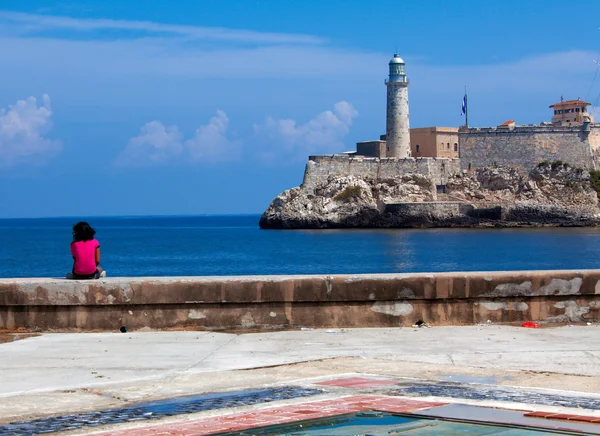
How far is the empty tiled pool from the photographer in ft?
13.6

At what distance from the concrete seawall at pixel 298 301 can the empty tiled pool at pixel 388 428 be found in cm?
349

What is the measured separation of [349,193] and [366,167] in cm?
283

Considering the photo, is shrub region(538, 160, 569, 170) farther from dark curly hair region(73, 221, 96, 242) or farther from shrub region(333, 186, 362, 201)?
dark curly hair region(73, 221, 96, 242)

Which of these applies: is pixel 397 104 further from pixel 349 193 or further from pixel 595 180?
pixel 595 180

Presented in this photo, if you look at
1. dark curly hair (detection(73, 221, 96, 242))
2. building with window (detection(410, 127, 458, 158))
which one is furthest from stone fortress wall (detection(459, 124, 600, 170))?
dark curly hair (detection(73, 221, 96, 242))

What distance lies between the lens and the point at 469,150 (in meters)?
88.6

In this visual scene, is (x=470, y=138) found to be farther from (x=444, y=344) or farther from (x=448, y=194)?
(x=444, y=344)

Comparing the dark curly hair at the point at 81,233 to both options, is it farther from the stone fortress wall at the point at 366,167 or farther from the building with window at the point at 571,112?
the building with window at the point at 571,112

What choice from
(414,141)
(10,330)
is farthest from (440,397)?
(414,141)

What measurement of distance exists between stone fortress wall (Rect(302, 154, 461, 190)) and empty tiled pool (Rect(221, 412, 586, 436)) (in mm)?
82139

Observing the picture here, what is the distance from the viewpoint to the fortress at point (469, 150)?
86.1 metres

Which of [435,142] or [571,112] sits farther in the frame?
[571,112]

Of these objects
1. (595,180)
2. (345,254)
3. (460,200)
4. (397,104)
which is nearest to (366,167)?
(397,104)

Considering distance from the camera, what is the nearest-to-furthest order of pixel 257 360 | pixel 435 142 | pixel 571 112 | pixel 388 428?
pixel 388 428
pixel 257 360
pixel 435 142
pixel 571 112
